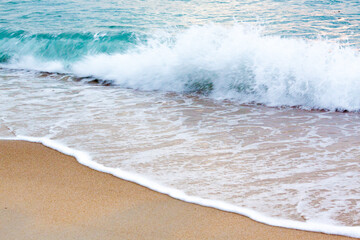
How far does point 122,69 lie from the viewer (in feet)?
23.9

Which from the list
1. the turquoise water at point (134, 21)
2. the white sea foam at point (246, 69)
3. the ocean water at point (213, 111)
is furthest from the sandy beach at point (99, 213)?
the turquoise water at point (134, 21)

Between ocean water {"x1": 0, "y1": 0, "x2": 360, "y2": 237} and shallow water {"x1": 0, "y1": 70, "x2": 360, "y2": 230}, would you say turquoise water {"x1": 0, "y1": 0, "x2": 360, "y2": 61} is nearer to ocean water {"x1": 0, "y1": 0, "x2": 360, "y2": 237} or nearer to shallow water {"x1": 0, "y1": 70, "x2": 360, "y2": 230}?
ocean water {"x1": 0, "y1": 0, "x2": 360, "y2": 237}

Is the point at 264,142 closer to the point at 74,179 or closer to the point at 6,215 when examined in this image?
the point at 74,179

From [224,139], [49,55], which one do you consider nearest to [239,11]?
[49,55]

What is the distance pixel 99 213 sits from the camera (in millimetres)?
2375

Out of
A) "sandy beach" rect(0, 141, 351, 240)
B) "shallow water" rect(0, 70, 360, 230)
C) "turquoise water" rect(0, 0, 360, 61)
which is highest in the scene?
"turquoise water" rect(0, 0, 360, 61)

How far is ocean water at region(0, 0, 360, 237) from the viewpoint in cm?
271

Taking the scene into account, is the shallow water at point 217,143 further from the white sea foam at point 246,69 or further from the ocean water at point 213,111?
the white sea foam at point 246,69

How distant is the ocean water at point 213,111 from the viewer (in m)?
2.71

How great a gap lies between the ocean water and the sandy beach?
118 millimetres

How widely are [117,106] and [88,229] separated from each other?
2944mm

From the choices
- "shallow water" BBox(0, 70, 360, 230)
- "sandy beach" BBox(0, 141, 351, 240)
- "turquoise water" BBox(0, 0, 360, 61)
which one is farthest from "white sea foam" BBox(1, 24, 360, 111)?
"sandy beach" BBox(0, 141, 351, 240)

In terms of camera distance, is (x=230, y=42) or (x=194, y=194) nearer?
(x=194, y=194)

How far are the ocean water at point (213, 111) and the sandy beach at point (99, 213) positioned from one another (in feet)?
0.39
